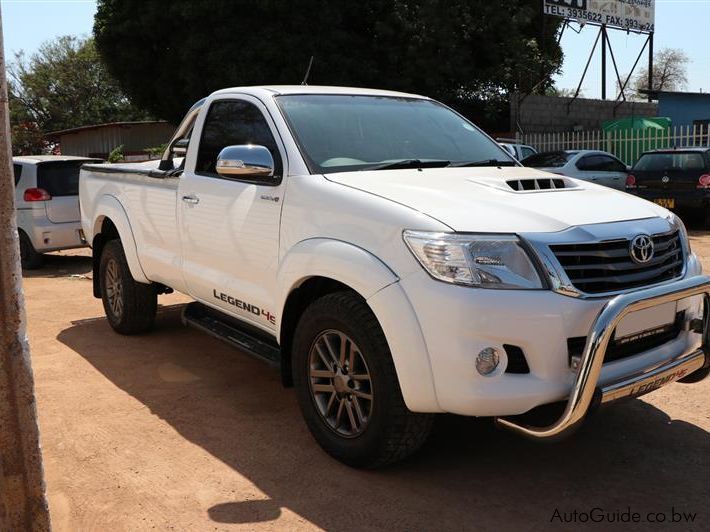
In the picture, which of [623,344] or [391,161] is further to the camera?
[391,161]

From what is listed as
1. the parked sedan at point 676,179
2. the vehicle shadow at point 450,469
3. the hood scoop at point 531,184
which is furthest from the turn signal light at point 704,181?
the hood scoop at point 531,184

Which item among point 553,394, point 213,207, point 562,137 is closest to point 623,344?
point 553,394

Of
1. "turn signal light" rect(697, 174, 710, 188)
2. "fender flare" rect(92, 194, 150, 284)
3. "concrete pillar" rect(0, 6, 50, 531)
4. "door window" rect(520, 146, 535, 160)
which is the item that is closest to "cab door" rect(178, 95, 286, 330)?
"fender flare" rect(92, 194, 150, 284)

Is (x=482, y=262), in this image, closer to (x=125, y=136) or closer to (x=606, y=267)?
(x=606, y=267)

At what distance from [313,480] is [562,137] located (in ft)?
63.7

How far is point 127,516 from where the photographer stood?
319cm

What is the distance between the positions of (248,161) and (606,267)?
1914mm

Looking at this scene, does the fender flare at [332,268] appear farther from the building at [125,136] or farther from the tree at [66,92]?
the tree at [66,92]

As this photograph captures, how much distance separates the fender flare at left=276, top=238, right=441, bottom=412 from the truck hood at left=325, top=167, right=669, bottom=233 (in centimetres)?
33

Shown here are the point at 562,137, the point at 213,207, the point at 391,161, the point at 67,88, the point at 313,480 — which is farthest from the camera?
the point at 67,88

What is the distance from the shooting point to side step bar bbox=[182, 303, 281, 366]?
4176 mm

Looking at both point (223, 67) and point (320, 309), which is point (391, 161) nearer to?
point (320, 309)

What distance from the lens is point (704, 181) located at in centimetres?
1260

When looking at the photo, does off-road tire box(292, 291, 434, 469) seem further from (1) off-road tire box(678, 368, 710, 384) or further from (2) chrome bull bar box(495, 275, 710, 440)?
(1) off-road tire box(678, 368, 710, 384)
